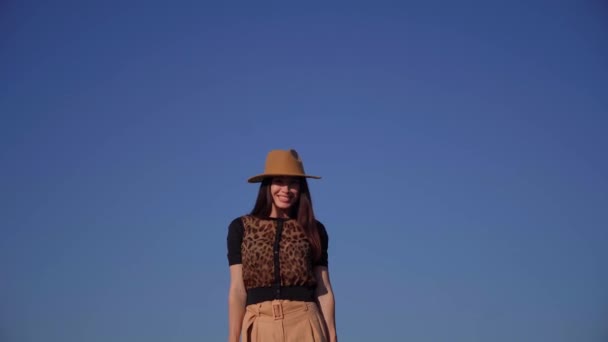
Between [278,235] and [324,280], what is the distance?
0.60m

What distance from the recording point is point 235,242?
8.97 meters

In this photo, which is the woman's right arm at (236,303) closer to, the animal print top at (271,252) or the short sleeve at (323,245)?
the animal print top at (271,252)

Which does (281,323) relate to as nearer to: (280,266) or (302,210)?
(280,266)

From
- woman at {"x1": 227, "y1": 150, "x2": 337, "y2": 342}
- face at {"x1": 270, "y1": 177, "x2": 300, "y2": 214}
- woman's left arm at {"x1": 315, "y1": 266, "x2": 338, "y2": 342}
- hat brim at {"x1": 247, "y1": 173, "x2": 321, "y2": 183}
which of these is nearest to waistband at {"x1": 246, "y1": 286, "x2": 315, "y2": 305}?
woman at {"x1": 227, "y1": 150, "x2": 337, "y2": 342}

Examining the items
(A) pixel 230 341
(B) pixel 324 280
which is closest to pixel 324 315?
(B) pixel 324 280

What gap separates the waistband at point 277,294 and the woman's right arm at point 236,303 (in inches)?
2.6

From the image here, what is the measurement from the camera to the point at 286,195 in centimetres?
908

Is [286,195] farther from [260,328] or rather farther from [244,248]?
[260,328]

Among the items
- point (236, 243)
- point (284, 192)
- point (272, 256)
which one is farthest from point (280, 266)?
point (284, 192)

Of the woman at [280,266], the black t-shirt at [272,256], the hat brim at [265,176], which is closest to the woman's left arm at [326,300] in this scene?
the woman at [280,266]

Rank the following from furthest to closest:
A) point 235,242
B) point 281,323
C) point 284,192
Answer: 1. point 284,192
2. point 235,242
3. point 281,323

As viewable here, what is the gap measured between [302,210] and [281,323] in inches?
37.8

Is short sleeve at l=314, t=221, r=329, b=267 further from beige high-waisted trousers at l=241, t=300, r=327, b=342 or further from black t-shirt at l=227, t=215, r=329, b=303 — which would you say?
beige high-waisted trousers at l=241, t=300, r=327, b=342

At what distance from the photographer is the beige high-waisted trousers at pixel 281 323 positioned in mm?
8766
